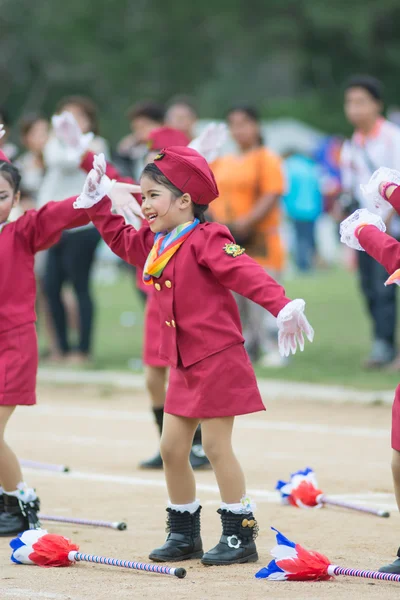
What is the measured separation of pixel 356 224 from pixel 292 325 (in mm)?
574

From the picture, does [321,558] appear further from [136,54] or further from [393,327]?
[136,54]

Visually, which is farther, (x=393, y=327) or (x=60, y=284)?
(x=60, y=284)

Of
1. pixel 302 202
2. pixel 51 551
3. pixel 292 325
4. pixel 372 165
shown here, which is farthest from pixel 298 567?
pixel 302 202

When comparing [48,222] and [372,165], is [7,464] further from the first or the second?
[372,165]

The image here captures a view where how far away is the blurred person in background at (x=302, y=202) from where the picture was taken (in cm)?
2255

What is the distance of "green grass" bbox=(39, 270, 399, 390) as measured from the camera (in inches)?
425

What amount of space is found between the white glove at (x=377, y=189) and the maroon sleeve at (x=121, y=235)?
97cm

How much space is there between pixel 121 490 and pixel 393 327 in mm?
4779

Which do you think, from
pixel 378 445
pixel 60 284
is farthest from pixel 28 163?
pixel 378 445

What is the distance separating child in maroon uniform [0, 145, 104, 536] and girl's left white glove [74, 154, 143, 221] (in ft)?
0.51

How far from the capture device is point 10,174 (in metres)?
5.73

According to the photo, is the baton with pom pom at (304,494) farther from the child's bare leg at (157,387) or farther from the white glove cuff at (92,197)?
the white glove cuff at (92,197)

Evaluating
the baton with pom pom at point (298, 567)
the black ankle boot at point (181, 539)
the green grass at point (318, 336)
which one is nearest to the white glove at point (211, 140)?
the black ankle boot at point (181, 539)

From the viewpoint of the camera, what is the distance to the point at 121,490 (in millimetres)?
6680
